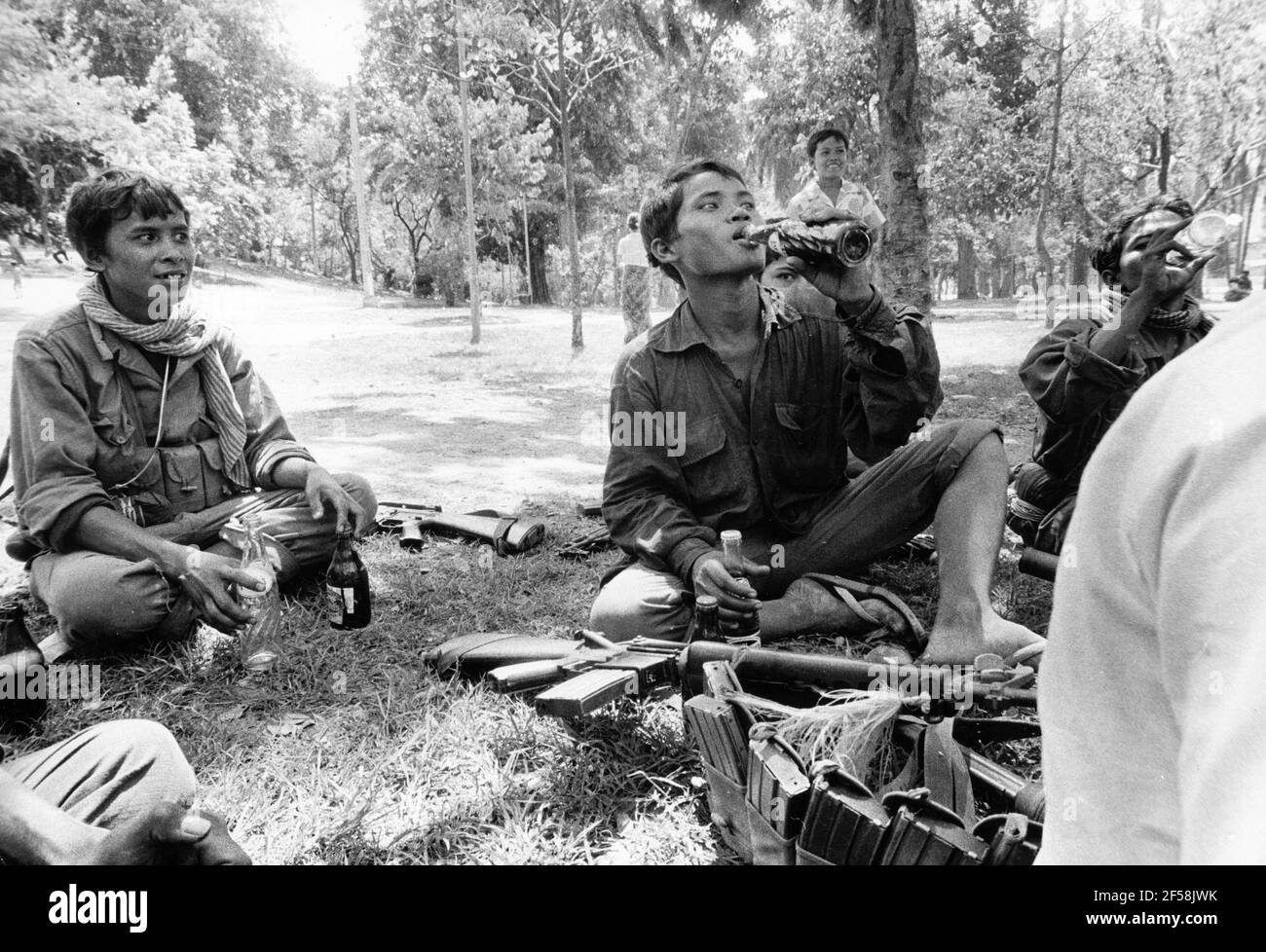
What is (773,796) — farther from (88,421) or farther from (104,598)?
(88,421)

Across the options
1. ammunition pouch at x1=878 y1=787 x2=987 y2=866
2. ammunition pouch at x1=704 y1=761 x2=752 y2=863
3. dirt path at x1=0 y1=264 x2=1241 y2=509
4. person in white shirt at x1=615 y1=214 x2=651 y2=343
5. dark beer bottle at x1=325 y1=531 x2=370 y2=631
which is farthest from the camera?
person in white shirt at x1=615 y1=214 x2=651 y2=343

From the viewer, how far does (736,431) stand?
342 centimetres

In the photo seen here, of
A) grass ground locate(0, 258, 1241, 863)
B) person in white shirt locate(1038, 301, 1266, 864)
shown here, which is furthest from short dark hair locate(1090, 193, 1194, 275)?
person in white shirt locate(1038, 301, 1266, 864)

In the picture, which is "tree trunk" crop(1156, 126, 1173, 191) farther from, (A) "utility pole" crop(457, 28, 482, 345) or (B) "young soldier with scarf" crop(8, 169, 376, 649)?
(B) "young soldier with scarf" crop(8, 169, 376, 649)

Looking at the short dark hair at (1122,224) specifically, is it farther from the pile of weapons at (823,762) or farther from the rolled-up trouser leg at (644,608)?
the rolled-up trouser leg at (644,608)

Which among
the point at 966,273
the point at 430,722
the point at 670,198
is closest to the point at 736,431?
the point at 670,198

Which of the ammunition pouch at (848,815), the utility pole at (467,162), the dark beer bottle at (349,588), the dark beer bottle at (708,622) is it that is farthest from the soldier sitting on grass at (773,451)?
the utility pole at (467,162)

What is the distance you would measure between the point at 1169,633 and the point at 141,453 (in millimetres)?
4027

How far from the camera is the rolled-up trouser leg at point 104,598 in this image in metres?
3.23

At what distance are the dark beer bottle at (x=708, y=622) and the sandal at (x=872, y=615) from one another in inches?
23.5

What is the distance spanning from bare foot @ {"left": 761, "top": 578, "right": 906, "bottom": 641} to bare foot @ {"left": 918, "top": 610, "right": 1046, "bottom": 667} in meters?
0.26

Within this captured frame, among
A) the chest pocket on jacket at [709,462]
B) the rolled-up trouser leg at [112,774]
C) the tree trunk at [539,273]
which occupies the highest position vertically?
the tree trunk at [539,273]

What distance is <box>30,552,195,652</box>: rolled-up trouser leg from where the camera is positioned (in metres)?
3.23
